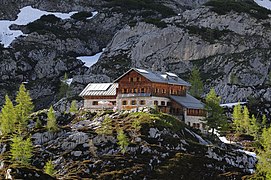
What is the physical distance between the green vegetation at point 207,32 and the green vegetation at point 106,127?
323ft

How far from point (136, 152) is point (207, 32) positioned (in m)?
116

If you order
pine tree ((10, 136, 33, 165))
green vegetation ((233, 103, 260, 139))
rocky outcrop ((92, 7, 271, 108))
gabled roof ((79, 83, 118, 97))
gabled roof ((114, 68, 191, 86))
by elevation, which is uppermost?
rocky outcrop ((92, 7, 271, 108))

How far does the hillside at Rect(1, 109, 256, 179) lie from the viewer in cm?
7519

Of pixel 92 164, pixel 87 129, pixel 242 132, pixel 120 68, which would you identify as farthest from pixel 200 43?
pixel 92 164

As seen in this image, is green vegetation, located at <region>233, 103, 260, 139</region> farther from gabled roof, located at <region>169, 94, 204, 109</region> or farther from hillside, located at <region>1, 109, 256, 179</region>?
hillside, located at <region>1, 109, 256, 179</region>

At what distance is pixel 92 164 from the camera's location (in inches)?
3009

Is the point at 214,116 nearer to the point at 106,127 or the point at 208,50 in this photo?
the point at 106,127

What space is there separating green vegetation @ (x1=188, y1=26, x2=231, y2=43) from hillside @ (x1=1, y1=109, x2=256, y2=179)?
3832 inches

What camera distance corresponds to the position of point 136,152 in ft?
264

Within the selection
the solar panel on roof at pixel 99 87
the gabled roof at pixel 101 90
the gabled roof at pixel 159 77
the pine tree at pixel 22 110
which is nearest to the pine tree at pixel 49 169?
the pine tree at pixel 22 110

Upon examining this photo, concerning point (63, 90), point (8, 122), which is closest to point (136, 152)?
point (8, 122)

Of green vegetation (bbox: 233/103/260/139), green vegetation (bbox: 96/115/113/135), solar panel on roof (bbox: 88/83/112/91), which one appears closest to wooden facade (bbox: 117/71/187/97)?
solar panel on roof (bbox: 88/83/112/91)

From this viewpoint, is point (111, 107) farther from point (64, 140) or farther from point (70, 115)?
point (64, 140)

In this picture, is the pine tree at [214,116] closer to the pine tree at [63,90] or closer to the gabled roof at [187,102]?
the gabled roof at [187,102]
